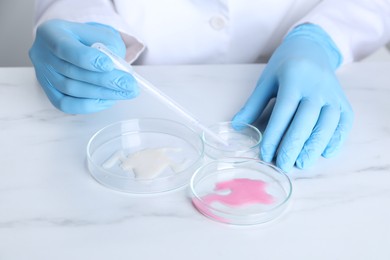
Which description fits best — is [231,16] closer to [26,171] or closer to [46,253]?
[26,171]

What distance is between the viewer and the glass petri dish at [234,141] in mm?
916

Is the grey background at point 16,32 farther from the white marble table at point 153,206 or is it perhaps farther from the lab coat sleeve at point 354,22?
the white marble table at point 153,206

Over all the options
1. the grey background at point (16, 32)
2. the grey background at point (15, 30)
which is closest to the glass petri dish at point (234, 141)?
the grey background at point (16, 32)

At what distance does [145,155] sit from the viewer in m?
0.89

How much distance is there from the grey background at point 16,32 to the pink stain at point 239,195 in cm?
136

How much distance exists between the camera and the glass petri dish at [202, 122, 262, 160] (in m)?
0.92

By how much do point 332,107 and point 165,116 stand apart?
0.32 metres

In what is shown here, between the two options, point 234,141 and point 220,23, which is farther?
point 220,23

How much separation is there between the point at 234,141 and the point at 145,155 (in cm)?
17

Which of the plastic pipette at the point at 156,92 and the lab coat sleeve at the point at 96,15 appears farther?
the lab coat sleeve at the point at 96,15

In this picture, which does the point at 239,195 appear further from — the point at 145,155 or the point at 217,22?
the point at 217,22

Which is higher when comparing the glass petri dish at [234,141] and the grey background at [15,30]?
the glass petri dish at [234,141]

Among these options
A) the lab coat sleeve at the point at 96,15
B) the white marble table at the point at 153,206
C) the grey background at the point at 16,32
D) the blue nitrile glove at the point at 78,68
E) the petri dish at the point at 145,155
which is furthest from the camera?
the grey background at the point at 16,32

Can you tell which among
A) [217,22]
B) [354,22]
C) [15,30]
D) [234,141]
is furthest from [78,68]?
[15,30]
